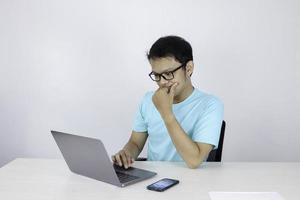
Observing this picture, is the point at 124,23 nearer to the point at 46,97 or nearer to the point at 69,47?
the point at 69,47

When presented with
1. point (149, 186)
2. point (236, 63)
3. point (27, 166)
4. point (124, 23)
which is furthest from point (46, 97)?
point (149, 186)

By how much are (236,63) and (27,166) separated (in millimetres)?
1636

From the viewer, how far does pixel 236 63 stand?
8.23 feet

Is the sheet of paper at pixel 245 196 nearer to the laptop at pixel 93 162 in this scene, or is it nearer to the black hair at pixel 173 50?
the laptop at pixel 93 162

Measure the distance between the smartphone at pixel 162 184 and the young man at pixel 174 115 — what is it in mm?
202

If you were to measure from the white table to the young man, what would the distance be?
0.10 m

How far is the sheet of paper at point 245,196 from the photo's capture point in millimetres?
1115

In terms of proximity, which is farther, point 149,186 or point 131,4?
point 131,4

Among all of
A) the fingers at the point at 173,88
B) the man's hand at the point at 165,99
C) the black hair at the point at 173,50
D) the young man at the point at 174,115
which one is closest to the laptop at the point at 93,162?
the young man at the point at 174,115

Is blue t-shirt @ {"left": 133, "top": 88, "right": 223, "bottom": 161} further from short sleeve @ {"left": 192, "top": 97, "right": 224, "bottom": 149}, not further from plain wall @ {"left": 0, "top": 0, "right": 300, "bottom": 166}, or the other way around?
plain wall @ {"left": 0, "top": 0, "right": 300, "bottom": 166}

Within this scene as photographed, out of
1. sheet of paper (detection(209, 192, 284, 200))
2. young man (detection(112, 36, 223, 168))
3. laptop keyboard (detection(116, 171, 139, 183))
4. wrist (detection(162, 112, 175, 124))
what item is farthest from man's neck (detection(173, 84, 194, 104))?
sheet of paper (detection(209, 192, 284, 200))

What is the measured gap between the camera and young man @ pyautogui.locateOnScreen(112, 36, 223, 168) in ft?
4.82

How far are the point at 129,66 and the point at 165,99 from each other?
3.42ft

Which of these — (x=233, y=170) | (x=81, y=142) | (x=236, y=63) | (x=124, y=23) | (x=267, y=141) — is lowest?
(x=267, y=141)
